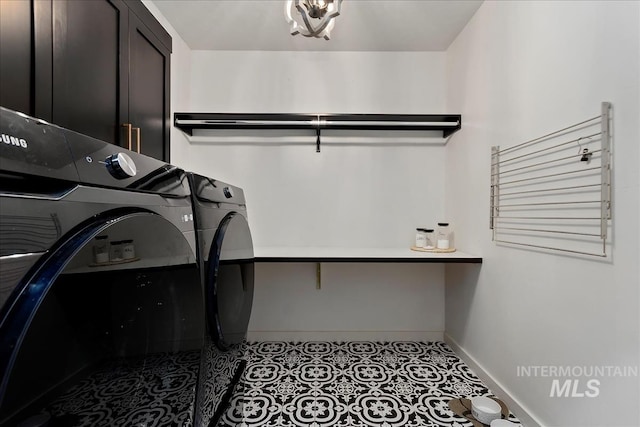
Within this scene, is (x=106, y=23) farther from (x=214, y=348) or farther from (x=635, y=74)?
(x=635, y=74)

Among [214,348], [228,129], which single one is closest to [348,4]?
[228,129]

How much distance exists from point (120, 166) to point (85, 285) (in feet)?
0.72

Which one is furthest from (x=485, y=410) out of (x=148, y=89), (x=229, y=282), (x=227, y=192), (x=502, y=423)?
(x=148, y=89)

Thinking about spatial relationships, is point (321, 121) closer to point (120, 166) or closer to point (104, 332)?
point (120, 166)

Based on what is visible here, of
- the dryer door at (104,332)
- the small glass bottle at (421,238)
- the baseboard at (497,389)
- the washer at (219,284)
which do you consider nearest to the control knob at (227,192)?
the washer at (219,284)

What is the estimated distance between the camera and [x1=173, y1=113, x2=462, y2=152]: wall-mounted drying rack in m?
2.15

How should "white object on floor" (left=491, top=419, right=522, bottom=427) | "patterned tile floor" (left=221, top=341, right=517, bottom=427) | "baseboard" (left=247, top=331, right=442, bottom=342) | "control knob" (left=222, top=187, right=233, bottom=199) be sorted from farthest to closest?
"baseboard" (left=247, top=331, right=442, bottom=342), "patterned tile floor" (left=221, top=341, right=517, bottom=427), "white object on floor" (left=491, top=419, right=522, bottom=427), "control knob" (left=222, top=187, right=233, bottom=199)

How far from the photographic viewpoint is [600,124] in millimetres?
1063

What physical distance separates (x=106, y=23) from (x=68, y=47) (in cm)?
30

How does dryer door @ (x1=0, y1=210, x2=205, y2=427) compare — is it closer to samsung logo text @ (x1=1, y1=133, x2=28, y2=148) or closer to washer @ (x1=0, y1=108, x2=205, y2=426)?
washer @ (x1=0, y1=108, x2=205, y2=426)
